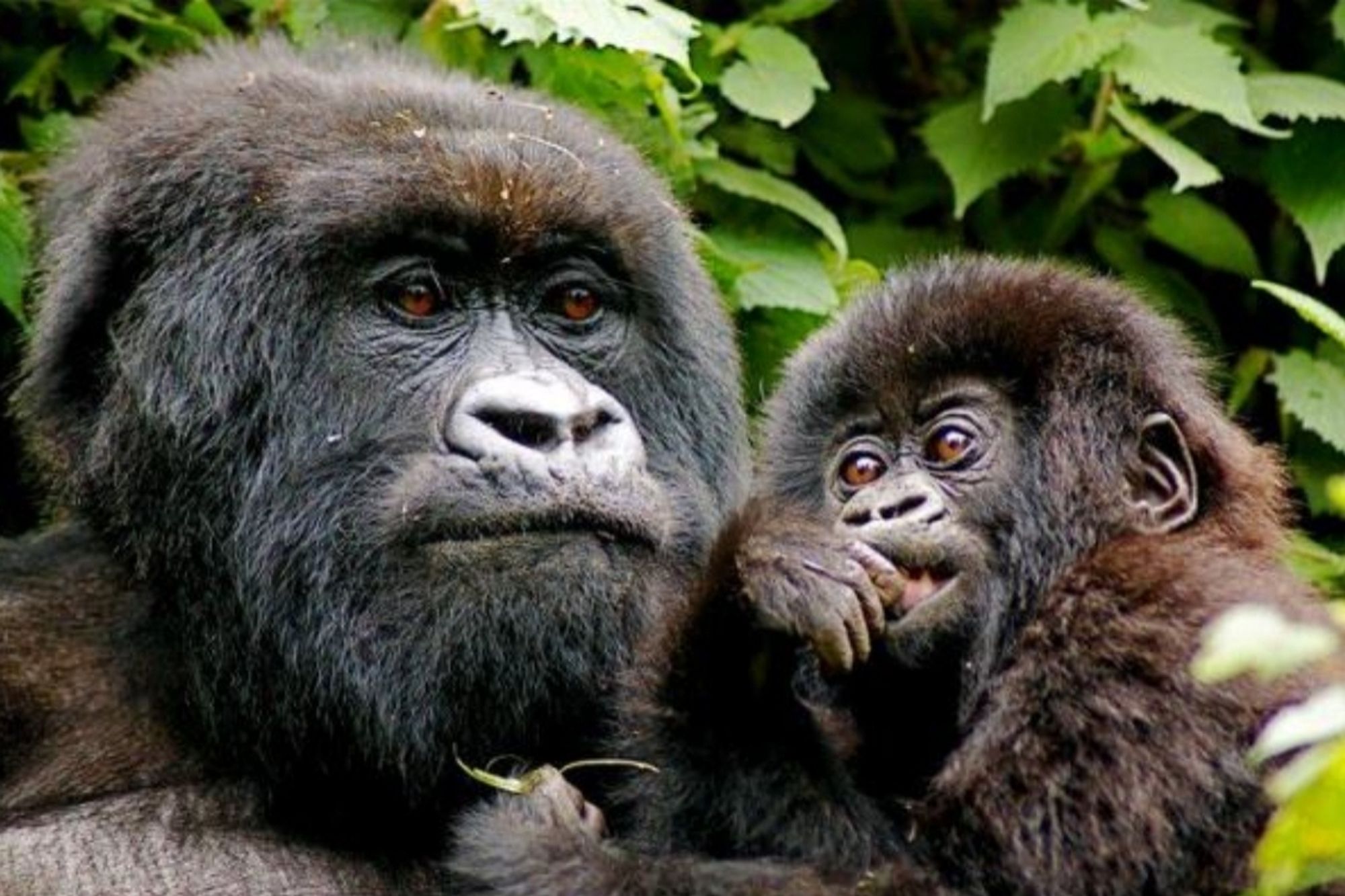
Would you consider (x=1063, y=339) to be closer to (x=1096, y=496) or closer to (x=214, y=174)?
(x=1096, y=496)

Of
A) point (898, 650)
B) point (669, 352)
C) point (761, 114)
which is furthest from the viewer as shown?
point (761, 114)

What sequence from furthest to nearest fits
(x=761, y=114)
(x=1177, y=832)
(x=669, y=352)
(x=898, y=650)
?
(x=761, y=114) → (x=669, y=352) → (x=898, y=650) → (x=1177, y=832)

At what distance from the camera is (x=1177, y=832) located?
10.4ft

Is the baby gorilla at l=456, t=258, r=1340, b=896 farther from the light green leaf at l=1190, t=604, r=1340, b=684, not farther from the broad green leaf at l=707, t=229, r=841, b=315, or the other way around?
the light green leaf at l=1190, t=604, r=1340, b=684

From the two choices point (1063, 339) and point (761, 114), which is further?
point (761, 114)

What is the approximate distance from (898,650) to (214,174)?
1369 mm

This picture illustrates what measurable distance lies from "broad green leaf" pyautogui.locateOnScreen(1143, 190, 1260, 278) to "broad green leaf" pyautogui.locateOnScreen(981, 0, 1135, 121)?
1.99ft

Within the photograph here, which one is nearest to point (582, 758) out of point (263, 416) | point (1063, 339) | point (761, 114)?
point (263, 416)

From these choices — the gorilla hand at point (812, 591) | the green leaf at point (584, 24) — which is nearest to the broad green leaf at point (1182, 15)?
the green leaf at point (584, 24)

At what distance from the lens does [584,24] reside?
14.3ft

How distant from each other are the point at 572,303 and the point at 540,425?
38cm

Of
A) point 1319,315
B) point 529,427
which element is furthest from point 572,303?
point 1319,315

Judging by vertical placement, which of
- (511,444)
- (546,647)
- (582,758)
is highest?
(511,444)

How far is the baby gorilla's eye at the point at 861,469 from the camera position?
3812mm
